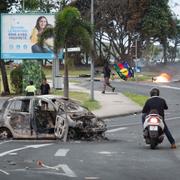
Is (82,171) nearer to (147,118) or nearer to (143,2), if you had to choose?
(147,118)

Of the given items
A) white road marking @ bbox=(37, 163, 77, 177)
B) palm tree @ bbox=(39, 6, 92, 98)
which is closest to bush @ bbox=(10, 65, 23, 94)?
palm tree @ bbox=(39, 6, 92, 98)

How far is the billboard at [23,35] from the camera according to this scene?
40.0 meters

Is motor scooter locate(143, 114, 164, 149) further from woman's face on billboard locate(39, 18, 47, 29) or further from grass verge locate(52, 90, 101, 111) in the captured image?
woman's face on billboard locate(39, 18, 47, 29)

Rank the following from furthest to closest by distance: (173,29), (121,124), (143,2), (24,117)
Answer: (173,29)
(143,2)
(121,124)
(24,117)

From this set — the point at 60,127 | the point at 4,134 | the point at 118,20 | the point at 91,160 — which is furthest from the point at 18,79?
the point at 118,20

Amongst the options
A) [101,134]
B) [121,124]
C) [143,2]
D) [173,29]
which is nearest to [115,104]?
[121,124]

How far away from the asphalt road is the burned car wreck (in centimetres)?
38

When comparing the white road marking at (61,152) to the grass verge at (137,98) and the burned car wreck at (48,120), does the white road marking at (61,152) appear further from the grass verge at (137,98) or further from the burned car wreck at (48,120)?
the grass verge at (137,98)

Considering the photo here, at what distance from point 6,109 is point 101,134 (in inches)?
119

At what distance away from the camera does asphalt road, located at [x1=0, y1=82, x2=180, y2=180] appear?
433 inches

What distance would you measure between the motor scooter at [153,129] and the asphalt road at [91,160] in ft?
0.85

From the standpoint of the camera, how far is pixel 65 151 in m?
15.2

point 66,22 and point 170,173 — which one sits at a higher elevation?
point 66,22

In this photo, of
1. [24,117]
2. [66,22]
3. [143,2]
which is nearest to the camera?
[24,117]
